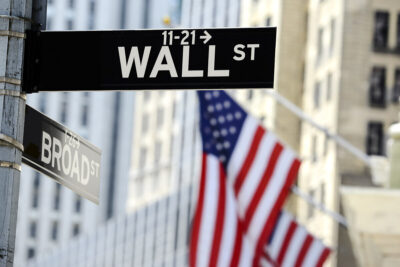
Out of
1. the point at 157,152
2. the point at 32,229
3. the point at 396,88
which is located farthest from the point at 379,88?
the point at 32,229

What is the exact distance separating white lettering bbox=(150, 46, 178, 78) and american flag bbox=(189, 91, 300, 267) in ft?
68.6

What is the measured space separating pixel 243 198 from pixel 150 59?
852 inches

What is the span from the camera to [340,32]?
208ft

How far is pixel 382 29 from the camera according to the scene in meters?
63.5

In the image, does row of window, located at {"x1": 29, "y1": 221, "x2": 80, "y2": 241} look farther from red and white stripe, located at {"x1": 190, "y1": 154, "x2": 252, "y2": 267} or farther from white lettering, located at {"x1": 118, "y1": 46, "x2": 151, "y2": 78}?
white lettering, located at {"x1": 118, "y1": 46, "x2": 151, "y2": 78}

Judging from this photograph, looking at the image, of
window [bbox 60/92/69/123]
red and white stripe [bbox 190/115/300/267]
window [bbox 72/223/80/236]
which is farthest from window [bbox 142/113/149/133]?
red and white stripe [bbox 190/115/300/267]

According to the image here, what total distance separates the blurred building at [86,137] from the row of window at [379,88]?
3377 inches

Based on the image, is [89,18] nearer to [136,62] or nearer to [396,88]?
[396,88]

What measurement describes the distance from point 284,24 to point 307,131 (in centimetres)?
637

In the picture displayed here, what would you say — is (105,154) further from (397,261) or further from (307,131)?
(397,261)

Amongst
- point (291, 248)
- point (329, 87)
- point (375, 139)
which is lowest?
point (291, 248)

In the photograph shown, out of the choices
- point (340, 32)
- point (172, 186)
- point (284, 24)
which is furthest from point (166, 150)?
point (340, 32)

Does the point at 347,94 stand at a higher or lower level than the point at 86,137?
higher

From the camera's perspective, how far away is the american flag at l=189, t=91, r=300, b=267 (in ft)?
94.2
